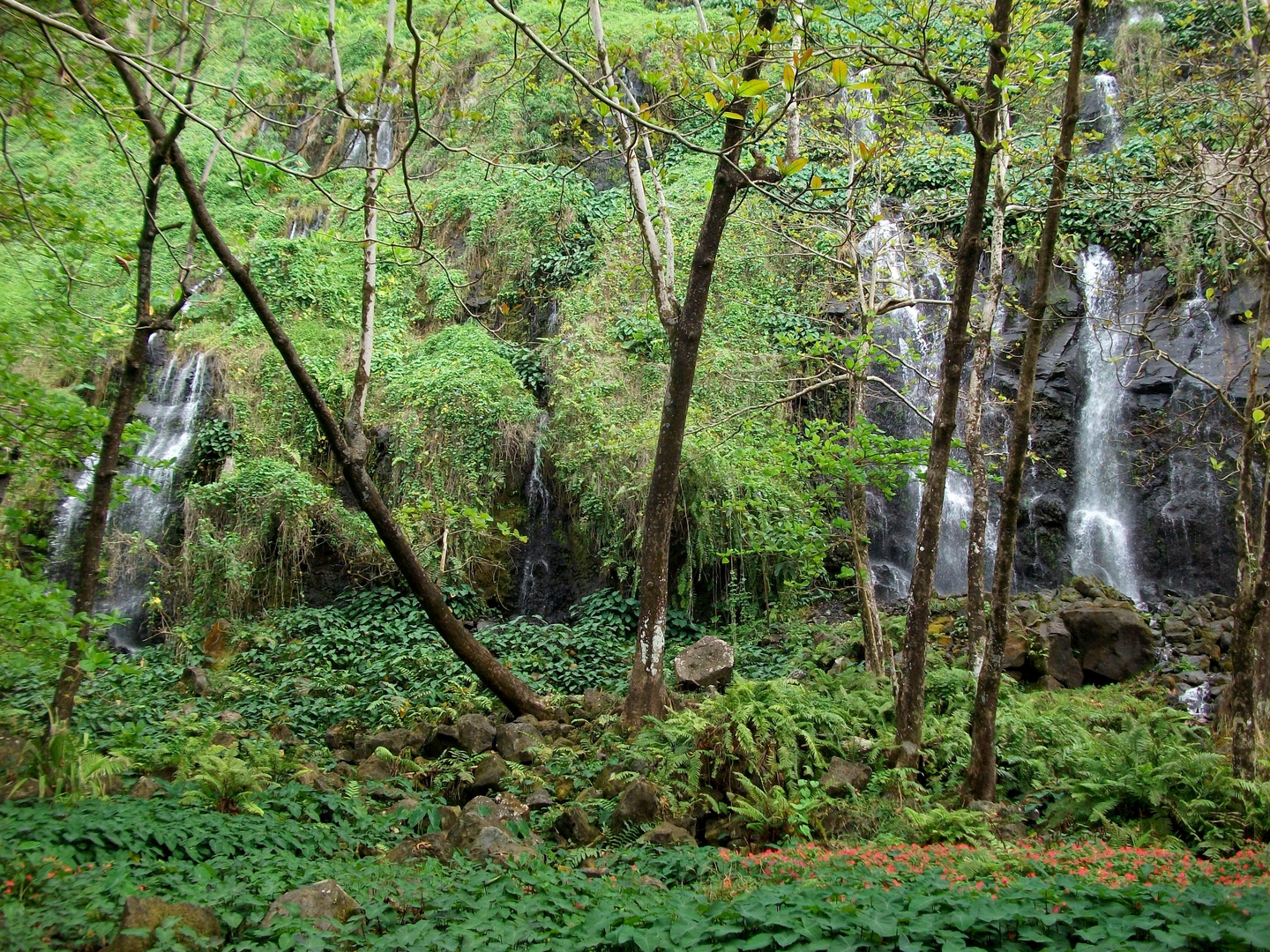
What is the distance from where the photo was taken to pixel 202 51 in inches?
281

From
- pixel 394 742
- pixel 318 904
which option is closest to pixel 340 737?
pixel 394 742

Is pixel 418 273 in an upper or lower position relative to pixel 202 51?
upper

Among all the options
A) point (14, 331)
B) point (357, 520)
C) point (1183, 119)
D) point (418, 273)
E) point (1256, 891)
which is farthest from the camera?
point (418, 273)

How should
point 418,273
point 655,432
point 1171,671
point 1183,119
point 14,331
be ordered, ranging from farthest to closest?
point 418,273
point 655,432
point 1171,671
point 1183,119
point 14,331

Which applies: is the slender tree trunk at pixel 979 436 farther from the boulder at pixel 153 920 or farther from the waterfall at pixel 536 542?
the boulder at pixel 153 920

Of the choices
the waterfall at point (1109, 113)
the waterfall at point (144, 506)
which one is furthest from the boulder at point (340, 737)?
the waterfall at point (1109, 113)

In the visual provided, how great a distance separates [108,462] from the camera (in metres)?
7.02

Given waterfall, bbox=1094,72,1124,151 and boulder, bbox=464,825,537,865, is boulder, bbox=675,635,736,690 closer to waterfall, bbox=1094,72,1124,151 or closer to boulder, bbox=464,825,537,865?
boulder, bbox=464,825,537,865

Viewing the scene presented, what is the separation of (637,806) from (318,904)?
2.56 meters

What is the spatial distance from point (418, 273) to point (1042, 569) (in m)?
13.4

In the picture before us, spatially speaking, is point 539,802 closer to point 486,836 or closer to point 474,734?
point 486,836

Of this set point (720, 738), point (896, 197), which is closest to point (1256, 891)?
point (720, 738)

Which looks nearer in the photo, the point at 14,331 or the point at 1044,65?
the point at 14,331

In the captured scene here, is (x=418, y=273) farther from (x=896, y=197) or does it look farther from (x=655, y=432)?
(x=896, y=197)
